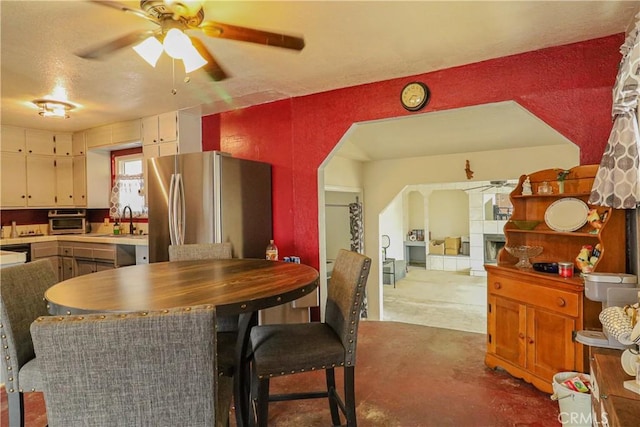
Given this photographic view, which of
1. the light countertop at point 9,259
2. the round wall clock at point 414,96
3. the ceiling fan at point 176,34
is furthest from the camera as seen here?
the round wall clock at point 414,96

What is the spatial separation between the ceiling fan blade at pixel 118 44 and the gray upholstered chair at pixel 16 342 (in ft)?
3.93

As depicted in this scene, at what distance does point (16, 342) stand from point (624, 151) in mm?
3137

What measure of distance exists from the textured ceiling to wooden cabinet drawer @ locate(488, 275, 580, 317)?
1659 mm

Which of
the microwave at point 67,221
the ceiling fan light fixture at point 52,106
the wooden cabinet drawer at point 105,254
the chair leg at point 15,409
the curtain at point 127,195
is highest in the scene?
the ceiling fan light fixture at point 52,106

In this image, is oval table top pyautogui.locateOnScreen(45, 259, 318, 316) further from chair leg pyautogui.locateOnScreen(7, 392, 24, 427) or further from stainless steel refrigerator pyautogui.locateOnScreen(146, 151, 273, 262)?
stainless steel refrigerator pyautogui.locateOnScreen(146, 151, 273, 262)

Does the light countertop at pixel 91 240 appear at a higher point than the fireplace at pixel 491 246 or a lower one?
higher

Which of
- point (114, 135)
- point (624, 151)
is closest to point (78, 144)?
point (114, 135)

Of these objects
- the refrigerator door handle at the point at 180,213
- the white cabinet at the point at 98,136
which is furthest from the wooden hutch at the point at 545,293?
the white cabinet at the point at 98,136

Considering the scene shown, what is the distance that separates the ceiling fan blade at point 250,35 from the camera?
70.1 inches

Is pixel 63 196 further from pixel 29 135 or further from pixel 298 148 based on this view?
pixel 298 148

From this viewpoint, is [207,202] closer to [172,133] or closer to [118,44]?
[172,133]

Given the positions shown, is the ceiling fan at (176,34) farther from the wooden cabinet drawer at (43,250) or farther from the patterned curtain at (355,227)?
the patterned curtain at (355,227)

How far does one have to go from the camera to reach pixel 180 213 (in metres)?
3.29

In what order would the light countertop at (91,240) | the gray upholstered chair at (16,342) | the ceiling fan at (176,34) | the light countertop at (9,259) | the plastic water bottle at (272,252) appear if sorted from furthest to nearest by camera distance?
the light countertop at (91,240)
the plastic water bottle at (272,252)
the light countertop at (9,259)
the ceiling fan at (176,34)
the gray upholstered chair at (16,342)
